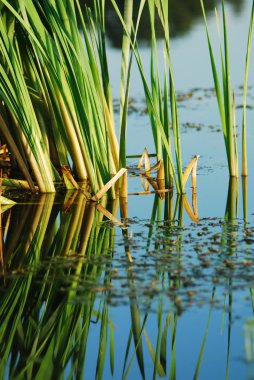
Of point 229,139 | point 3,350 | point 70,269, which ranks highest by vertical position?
point 229,139

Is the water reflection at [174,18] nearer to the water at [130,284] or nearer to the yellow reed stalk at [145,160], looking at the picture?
the yellow reed stalk at [145,160]

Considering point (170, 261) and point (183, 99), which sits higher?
point (183, 99)

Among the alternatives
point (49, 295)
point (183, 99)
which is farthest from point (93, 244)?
point (183, 99)

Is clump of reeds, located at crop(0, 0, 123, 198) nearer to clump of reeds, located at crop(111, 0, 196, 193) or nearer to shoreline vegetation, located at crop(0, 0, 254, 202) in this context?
shoreline vegetation, located at crop(0, 0, 254, 202)

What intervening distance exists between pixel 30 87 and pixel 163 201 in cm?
131

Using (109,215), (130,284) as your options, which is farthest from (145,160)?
(130,284)

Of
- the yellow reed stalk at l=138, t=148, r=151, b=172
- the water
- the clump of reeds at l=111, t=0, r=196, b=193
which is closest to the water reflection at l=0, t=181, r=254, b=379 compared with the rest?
the water

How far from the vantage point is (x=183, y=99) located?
11.8m

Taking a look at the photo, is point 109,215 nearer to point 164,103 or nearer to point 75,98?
point 75,98

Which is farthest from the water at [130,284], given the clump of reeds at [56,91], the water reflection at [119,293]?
the clump of reeds at [56,91]

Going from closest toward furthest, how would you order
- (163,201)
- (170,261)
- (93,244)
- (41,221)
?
1. (170,261)
2. (93,244)
3. (41,221)
4. (163,201)

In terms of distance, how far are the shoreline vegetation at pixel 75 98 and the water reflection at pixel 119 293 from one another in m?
0.62

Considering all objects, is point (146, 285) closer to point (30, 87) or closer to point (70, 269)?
point (70, 269)

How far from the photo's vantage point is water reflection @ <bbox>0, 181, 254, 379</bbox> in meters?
3.66
